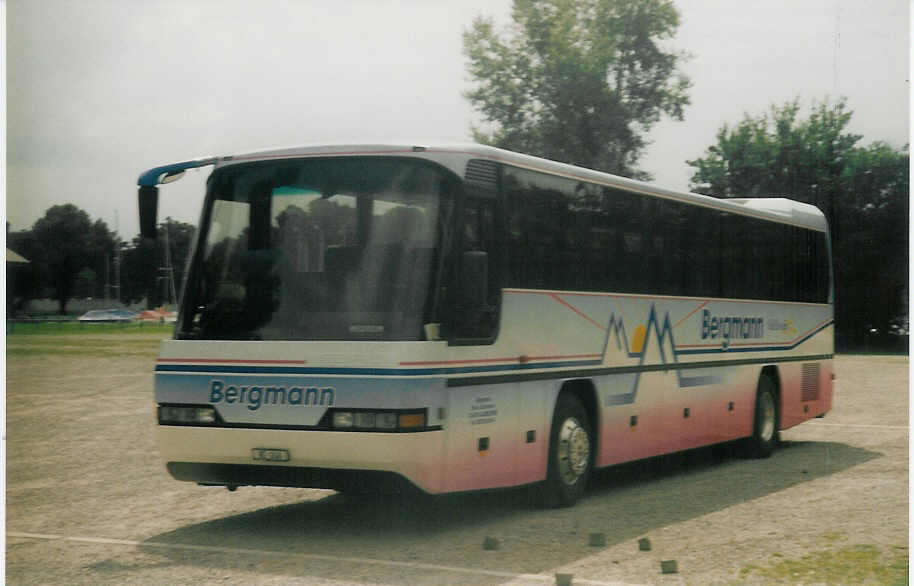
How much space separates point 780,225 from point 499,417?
8082 mm

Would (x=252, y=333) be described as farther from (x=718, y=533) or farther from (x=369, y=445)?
(x=718, y=533)

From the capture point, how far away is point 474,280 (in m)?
9.61

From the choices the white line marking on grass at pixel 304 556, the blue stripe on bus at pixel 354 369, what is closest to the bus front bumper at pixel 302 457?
the blue stripe on bus at pixel 354 369

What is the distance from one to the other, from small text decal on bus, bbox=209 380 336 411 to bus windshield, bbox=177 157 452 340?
390 mm

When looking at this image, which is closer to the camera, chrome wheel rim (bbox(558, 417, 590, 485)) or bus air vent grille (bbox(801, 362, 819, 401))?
chrome wheel rim (bbox(558, 417, 590, 485))

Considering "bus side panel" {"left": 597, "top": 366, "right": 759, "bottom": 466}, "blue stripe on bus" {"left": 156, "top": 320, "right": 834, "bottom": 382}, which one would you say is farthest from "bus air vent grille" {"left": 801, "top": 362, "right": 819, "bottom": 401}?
"blue stripe on bus" {"left": 156, "top": 320, "right": 834, "bottom": 382}

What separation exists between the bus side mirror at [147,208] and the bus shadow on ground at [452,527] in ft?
7.69

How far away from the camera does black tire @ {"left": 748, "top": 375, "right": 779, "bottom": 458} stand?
16094mm

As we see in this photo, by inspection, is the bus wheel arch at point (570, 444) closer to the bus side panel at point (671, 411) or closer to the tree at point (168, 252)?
the bus side panel at point (671, 411)

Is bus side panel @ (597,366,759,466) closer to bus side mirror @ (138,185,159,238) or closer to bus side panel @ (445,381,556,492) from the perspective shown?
bus side panel @ (445,381,556,492)

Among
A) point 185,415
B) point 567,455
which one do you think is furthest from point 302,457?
point 567,455

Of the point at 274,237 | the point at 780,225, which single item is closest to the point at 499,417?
the point at 274,237

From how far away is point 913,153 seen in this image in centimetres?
895

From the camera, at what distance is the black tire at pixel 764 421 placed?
16.1 m
